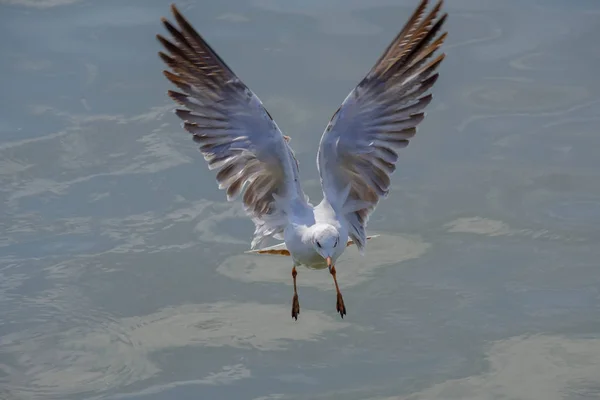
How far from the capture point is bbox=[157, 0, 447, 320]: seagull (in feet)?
37.8

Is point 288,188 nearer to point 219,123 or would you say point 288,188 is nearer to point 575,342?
point 219,123

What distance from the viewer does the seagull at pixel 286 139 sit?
11516mm

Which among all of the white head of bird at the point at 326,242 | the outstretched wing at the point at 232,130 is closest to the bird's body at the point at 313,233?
the white head of bird at the point at 326,242

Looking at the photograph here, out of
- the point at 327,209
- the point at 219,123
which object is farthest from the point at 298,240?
the point at 219,123

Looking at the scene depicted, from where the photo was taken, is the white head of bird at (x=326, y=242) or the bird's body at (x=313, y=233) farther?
the bird's body at (x=313, y=233)

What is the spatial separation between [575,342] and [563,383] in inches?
18.4

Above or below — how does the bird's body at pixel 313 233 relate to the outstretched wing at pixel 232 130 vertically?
below

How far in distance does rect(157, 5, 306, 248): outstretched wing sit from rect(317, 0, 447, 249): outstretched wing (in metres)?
0.35

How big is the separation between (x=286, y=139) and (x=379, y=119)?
0.81m

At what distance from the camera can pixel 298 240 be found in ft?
37.0

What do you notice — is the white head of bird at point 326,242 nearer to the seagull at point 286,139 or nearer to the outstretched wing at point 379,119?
the seagull at point 286,139

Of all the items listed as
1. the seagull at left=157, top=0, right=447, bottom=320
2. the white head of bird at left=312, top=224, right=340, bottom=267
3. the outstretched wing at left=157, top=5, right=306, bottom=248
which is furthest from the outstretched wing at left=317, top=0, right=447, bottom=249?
the white head of bird at left=312, top=224, right=340, bottom=267

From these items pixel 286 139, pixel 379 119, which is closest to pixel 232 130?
pixel 286 139

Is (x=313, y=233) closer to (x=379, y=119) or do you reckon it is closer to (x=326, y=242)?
(x=326, y=242)
